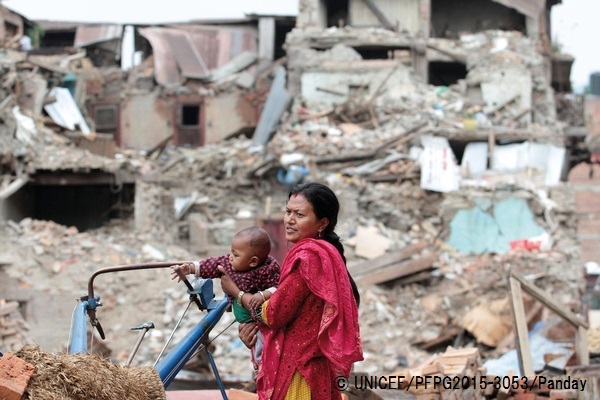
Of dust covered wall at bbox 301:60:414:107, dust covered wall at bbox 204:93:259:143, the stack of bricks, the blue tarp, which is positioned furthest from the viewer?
dust covered wall at bbox 204:93:259:143

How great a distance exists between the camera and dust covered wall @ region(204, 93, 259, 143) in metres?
24.9

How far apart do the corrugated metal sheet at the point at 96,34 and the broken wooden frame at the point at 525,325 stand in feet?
71.5

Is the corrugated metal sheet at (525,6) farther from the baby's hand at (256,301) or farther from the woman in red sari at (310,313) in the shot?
the baby's hand at (256,301)

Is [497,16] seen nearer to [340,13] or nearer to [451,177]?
[340,13]

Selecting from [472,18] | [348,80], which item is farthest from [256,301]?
[472,18]

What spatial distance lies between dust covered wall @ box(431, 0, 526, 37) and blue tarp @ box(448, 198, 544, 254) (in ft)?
30.1

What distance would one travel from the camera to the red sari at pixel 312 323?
348 cm

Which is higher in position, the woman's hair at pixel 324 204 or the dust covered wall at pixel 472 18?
the dust covered wall at pixel 472 18

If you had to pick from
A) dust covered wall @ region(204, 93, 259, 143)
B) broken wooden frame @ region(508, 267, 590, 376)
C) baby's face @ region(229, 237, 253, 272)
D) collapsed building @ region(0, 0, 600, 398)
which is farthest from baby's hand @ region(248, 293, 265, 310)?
dust covered wall @ region(204, 93, 259, 143)

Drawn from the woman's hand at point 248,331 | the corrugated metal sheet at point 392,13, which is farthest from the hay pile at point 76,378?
the corrugated metal sheet at point 392,13

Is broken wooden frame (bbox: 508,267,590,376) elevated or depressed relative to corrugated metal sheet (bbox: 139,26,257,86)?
depressed

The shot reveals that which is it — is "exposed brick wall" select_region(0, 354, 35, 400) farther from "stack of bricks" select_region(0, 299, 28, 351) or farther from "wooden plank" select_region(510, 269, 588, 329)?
"stack of bricks" select_region(0, 299, 28, 351)

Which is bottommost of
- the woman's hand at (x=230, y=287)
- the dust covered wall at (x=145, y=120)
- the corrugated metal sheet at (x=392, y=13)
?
the woman's hand at (x=230, y=287)

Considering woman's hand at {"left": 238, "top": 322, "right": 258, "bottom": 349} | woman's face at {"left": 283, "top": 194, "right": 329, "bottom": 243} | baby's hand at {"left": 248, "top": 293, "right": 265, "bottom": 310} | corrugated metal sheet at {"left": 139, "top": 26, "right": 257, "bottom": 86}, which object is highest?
corrugated metal sheet at {"left": 139, "top": 26, "right": 257, "bottom": 86}
